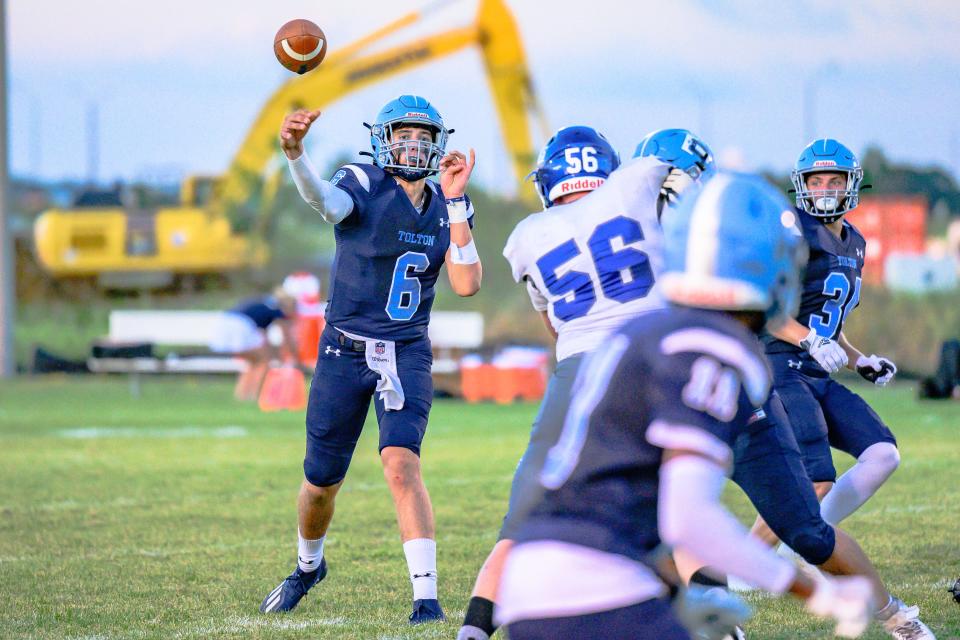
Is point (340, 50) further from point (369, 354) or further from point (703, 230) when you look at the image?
point (703, 230)

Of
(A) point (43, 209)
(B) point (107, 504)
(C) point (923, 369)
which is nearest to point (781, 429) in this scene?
(B) point (107, 504)

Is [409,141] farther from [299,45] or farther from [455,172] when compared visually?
[299,45]

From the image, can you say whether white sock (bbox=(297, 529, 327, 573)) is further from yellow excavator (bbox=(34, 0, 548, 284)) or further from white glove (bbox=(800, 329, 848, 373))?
yellow excavator (bbox=(34, 0, 548, 284))

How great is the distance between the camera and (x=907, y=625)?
4.33 meters

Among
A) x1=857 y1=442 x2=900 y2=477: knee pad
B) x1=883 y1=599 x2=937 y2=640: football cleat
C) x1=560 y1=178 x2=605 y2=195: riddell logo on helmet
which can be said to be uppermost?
x1=560 y1=178 x2=605 y2=195: riddell logo on helmet

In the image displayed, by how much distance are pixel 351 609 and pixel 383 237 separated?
1.45 meters

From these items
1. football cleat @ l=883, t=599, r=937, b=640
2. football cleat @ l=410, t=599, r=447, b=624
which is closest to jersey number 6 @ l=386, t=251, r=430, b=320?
football cleat @ l=410, t=599, r=447, b=624

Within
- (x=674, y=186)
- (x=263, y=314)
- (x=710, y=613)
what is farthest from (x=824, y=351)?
(x=263, y=314)

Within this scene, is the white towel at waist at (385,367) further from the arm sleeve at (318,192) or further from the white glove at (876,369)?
the white glove at (876,369)

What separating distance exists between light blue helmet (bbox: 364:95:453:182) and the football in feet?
1.74

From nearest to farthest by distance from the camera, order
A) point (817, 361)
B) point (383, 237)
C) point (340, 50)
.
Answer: point (817, 361)
point (383, 237)
point (340, 50)

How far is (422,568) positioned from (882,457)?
1.83 metres

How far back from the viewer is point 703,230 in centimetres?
232

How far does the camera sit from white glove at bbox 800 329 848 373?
15.9ft
